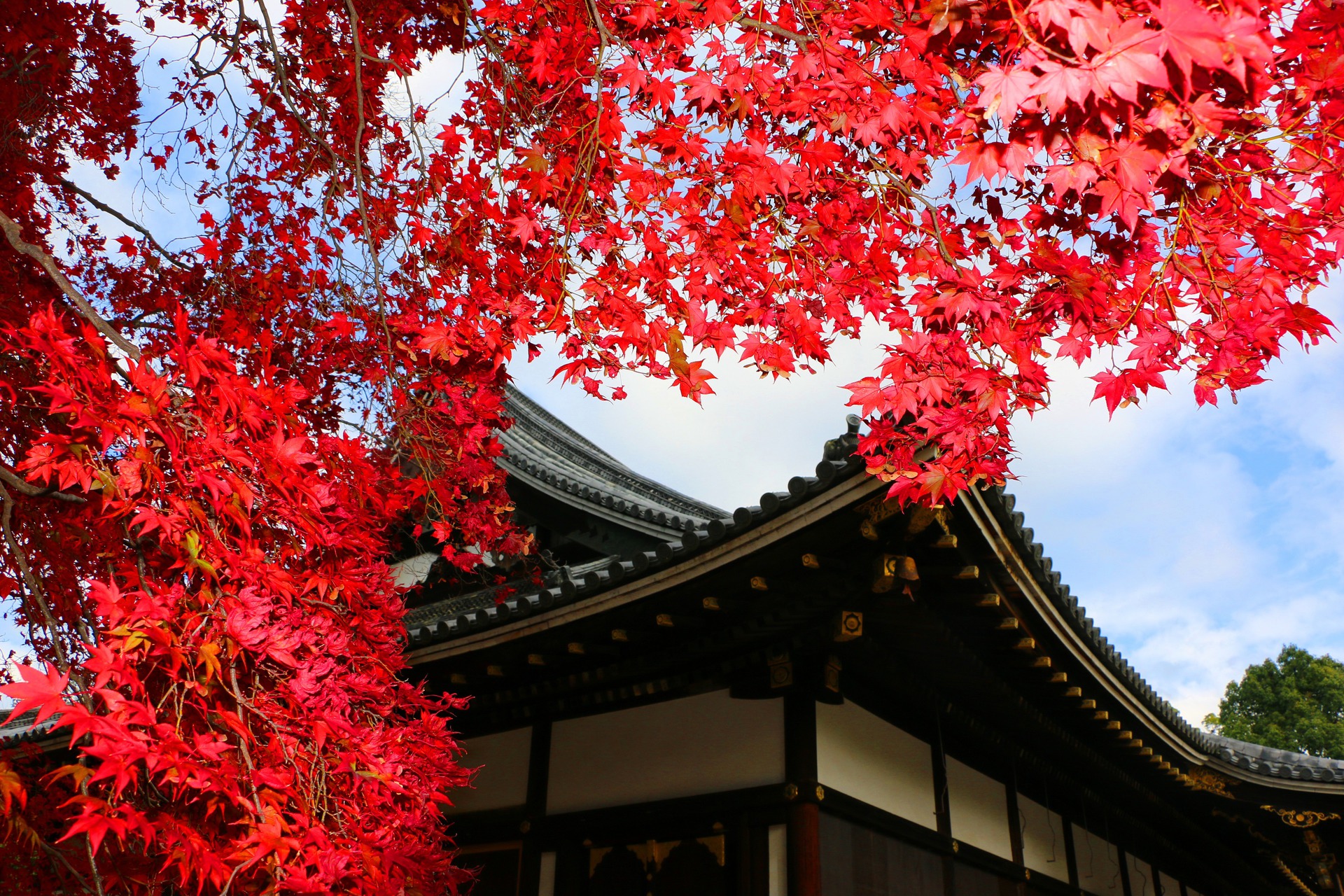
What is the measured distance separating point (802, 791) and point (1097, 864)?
541 centimetres

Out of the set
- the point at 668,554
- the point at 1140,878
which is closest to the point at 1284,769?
the point at 1140,878

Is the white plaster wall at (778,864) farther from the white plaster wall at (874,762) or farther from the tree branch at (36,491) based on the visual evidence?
the tree branch at (36,491)

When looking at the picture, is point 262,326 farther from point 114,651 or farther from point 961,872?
point 961,872

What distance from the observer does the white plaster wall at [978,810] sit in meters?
6.24

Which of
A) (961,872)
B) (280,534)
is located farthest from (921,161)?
(961,872)

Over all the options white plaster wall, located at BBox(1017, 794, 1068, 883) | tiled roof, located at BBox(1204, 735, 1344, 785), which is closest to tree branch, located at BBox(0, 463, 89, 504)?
white plaster wall, located at BBox(1017, 794, 1068, 883)

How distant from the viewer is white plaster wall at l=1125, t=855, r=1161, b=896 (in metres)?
9.09

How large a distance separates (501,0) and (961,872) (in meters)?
6.02

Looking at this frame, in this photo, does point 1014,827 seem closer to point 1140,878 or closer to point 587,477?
point 1140,878

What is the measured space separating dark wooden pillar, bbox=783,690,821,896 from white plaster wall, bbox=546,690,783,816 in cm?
8

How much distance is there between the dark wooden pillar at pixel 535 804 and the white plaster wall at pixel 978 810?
2781 millimetres

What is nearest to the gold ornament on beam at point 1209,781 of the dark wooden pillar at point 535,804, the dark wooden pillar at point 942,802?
the dark wooden pillar at point 942,802

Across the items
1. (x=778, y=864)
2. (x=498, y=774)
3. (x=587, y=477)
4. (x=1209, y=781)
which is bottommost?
(x=778, y=864)

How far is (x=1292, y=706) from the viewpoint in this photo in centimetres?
3316
